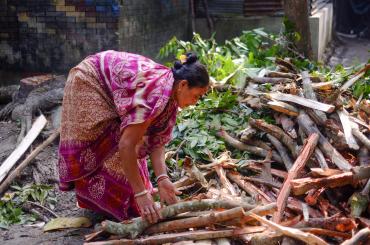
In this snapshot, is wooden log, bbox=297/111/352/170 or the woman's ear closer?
the woman's ear

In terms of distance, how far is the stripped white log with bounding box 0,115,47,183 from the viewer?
445 centimetres

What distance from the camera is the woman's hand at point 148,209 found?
117 inches

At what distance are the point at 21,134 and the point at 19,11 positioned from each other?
3.04 m

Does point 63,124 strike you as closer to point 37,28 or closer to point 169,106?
point 169,106

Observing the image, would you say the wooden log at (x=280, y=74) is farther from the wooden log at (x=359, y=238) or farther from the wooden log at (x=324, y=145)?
the wooden log at (x=359, y=238)

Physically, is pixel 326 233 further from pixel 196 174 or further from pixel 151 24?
pixel 151 24

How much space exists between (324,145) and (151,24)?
5.37 meters

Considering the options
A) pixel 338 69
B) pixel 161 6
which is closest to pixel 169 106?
pixel 338 69

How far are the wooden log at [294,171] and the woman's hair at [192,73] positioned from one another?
0.95 metres

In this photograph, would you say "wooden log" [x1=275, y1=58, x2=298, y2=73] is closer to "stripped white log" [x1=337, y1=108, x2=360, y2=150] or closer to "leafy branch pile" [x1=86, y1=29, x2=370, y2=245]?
"leafy branch pile" [x1=86, y1=29, x2=370, y2=245]

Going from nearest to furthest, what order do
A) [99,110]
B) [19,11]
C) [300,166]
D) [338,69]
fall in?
[99,110], [300,166], [338,69], [19,11]

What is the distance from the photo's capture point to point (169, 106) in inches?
122

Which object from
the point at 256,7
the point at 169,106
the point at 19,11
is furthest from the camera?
the point at 256,7

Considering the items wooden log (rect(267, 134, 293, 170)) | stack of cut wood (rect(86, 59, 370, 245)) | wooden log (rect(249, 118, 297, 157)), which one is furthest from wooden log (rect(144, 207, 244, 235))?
wooden log (rect(249, 118, 297, 157))
